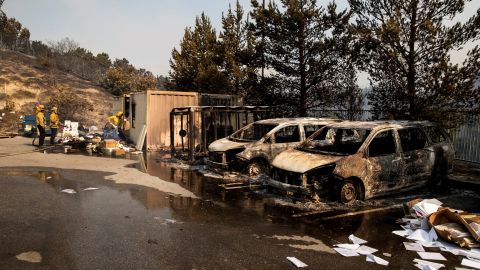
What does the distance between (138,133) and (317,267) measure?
1510cm

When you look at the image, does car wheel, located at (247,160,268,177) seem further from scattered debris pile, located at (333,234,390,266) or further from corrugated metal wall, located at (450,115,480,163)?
corrugated metal wall, located at (450,115,480,163)

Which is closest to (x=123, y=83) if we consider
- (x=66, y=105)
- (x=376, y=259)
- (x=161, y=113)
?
(x=66, y=105)

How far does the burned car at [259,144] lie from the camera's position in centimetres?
1069

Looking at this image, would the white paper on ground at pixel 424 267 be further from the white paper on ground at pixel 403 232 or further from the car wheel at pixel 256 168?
the car wheel at pixel 256 168

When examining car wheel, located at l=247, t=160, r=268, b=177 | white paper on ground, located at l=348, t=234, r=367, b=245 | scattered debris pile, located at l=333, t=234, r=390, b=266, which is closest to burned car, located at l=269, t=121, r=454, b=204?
white paper on ground, located at l=348, t=234, r=367, b=245

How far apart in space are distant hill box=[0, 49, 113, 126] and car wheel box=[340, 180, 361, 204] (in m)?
30.1

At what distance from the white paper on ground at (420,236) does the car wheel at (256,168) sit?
5088 millimetres

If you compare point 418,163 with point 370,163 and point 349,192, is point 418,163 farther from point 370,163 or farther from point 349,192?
point 349,192

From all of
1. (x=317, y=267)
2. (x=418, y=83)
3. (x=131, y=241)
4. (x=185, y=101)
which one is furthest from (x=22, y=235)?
(x=185, y=101)

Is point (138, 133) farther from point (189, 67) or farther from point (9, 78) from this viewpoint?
point (9, 78)

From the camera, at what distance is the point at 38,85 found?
41000 mm

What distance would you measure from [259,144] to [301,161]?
2.80 meters

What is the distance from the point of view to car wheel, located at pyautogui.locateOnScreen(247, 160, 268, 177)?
422 inches

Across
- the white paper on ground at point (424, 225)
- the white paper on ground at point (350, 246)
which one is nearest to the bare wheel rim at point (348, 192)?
the white paper on ground at point (424, 225)
